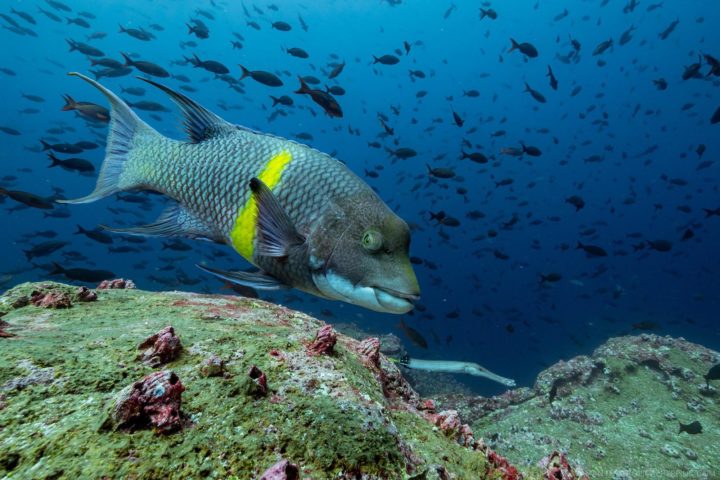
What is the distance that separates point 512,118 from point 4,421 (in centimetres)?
9770

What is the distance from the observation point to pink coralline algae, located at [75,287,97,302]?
8.26 feet

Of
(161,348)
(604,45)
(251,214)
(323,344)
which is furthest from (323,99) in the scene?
(604,45)

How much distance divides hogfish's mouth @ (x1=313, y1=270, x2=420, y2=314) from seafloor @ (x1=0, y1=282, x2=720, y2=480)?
31 cm

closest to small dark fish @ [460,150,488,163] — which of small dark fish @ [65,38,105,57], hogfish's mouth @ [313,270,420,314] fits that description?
hogfish's mouth @ [313,270,420,314]

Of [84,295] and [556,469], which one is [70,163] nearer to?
[84,295]

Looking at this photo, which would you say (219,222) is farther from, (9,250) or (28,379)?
(9,250)

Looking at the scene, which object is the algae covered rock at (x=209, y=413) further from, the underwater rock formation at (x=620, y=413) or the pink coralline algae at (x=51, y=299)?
the underwater rock formation at (x=620, y=413)

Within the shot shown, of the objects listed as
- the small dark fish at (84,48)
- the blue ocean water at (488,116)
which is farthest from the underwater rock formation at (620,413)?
the blue ocean water at (488,116)

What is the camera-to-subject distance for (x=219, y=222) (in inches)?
96.8

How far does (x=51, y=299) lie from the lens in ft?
7.78

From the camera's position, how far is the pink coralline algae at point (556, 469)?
1.70 metres

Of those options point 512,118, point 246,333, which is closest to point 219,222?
point 246,333

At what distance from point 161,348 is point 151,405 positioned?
1.55ft

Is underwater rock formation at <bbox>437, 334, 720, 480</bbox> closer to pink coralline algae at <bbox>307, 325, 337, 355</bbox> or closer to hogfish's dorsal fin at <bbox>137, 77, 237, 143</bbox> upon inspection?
pink coralline algae at <bbox>307, 325, 337, 355</bbox>
